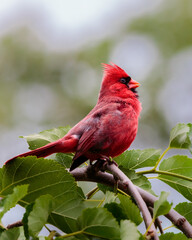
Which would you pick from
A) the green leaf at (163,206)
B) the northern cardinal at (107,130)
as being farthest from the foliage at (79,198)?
the northern cardinal at (107,130)

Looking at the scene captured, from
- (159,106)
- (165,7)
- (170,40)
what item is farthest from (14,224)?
(165,7)

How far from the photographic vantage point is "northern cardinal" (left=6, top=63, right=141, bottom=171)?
2072mm

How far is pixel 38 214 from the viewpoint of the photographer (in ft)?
3.33

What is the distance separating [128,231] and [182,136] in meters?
0.65

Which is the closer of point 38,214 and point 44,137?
point 38,214

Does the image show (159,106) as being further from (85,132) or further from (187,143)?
(187,143)

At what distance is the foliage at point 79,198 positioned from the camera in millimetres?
1005

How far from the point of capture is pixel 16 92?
6.93 meters

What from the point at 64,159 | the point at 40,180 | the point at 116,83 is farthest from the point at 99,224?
the point at 116,83

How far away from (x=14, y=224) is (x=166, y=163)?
58 cm

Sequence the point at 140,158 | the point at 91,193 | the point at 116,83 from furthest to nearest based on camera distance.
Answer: the point at 116,83 < the point at 140,158 < the point at 91,193

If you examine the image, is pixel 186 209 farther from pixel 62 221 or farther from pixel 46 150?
pixel 46 150

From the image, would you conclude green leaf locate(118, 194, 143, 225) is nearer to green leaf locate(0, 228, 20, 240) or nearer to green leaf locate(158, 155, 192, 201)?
green leaf locate(0, 228, 20, 240)

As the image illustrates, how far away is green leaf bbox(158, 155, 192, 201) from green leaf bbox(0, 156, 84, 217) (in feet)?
1.44
